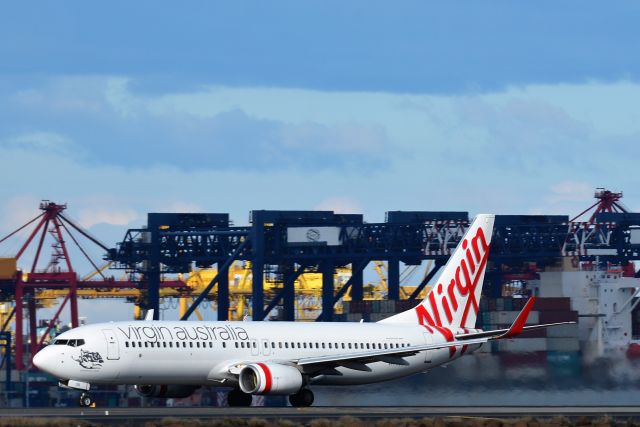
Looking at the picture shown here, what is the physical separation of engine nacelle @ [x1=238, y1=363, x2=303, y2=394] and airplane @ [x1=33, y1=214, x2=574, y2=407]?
1.6 inches

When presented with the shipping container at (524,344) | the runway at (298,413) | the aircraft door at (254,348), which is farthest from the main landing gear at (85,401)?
the shipping container at (524,344)

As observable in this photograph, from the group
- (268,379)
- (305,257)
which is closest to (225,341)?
(268,379)

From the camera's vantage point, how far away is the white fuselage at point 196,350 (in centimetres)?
5594

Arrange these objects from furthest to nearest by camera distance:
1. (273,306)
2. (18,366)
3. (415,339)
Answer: (18,366) → (273,306) → (415,339)

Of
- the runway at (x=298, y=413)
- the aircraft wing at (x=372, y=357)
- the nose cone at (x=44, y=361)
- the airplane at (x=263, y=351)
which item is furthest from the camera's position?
the aircraft wing at (x=372, y=357)

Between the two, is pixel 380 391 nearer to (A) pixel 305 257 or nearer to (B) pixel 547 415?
(B) pixel 547 415

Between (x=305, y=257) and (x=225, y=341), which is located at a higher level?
(x=305, y=257)

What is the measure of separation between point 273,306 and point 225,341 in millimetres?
91439

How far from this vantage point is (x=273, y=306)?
149875 mm

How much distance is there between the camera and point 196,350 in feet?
189

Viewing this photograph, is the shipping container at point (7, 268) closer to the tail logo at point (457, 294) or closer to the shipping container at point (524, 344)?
the shipping container at point (524, 344)

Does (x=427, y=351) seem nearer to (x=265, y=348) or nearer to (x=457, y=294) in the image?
(x=457, y=294)

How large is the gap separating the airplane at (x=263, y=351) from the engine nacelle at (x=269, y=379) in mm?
42

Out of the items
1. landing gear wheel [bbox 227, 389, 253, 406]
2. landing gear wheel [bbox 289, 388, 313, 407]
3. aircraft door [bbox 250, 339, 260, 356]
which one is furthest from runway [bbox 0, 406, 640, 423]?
aircraft door [bbox 250, 339, 260, 356]
